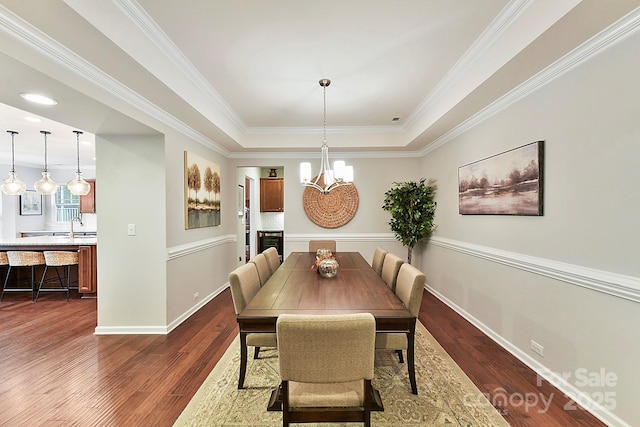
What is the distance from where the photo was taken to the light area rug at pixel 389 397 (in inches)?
69.9

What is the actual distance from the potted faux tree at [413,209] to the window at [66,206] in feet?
26.1

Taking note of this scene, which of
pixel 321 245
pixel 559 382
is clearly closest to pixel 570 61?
pixel 559 382

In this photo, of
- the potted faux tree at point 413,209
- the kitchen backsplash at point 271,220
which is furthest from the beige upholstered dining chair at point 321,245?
the kitchen backsplash at point 271,220

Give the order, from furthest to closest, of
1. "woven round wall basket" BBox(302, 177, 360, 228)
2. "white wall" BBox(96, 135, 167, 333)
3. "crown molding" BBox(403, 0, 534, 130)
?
"woven round wall basket" BBox(302, 177, 360, 228), "white wall" BBox(96, 135, 167, 333), "crown molding" BBox(403, 0, 534, 130)

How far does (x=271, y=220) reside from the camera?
7.52m

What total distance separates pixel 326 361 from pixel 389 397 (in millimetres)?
1001

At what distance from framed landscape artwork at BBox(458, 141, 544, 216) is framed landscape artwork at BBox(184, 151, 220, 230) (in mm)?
3410

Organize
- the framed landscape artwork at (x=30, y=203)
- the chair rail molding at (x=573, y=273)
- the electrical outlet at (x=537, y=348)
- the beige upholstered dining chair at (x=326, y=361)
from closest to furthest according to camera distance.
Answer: the beige upholstered dining chair at (x=326, y=361) < the chair rail molding at (x=573, y=273) < the electrical outlet at (x=537, y=348) < the framed landscape artwork at (x=30, y=203)

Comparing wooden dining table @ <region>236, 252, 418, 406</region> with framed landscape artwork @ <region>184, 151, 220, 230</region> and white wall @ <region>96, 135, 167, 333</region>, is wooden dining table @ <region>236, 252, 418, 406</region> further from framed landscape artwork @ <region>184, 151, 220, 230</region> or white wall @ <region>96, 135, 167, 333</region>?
framed landscape artwork @ <region>184, 151, 220, 230</region>

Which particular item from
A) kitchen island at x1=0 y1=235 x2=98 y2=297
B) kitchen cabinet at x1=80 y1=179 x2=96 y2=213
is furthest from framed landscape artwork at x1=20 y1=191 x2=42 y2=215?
kitchen island at x1=0 y1=235 x2=98 y2=297

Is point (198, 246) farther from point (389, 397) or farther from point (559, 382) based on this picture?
point (559, 382)

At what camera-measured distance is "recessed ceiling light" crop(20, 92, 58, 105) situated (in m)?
2.04

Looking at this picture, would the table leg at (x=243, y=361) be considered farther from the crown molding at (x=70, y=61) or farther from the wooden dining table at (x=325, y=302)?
the crown molding at (x=70, y=61)

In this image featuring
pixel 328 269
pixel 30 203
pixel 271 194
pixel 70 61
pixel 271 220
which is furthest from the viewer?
pixel 271 220
